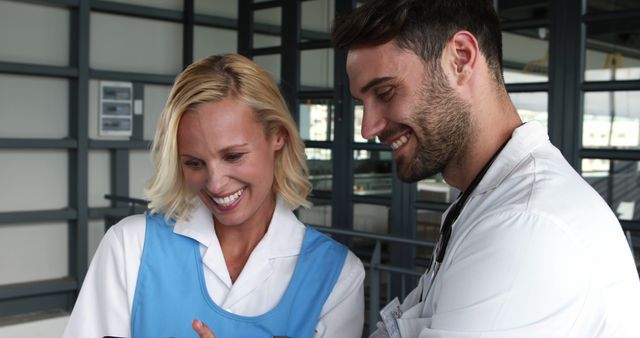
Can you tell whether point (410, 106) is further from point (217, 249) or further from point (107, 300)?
point (107, 300)

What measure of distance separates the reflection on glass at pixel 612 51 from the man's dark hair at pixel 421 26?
10.5ft

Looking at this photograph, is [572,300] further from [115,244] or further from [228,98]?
[115,244]

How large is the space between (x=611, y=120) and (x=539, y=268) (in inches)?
144

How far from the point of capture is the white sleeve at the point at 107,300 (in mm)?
1696

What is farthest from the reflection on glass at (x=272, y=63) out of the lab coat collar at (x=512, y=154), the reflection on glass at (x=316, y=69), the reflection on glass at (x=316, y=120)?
the lab coat collar at (x=512, y=154)

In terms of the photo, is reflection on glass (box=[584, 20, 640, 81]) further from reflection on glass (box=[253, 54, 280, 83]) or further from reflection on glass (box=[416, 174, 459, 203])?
reflection on glass (box=[253, 54, 280, 83])

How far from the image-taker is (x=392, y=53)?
1.32m

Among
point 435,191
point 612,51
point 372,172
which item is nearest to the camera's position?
point 612,51

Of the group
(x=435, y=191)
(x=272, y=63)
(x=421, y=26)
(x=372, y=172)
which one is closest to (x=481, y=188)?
(x=421, y=26)

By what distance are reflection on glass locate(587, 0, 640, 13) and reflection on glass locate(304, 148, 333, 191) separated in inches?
91.7

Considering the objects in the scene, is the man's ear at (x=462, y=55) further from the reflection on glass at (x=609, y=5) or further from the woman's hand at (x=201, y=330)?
the reflection on glass at (x=609, y=5)

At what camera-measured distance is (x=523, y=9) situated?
4.75 metres

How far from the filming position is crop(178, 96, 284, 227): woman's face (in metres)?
1.73

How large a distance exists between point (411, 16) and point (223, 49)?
18.9 ft
